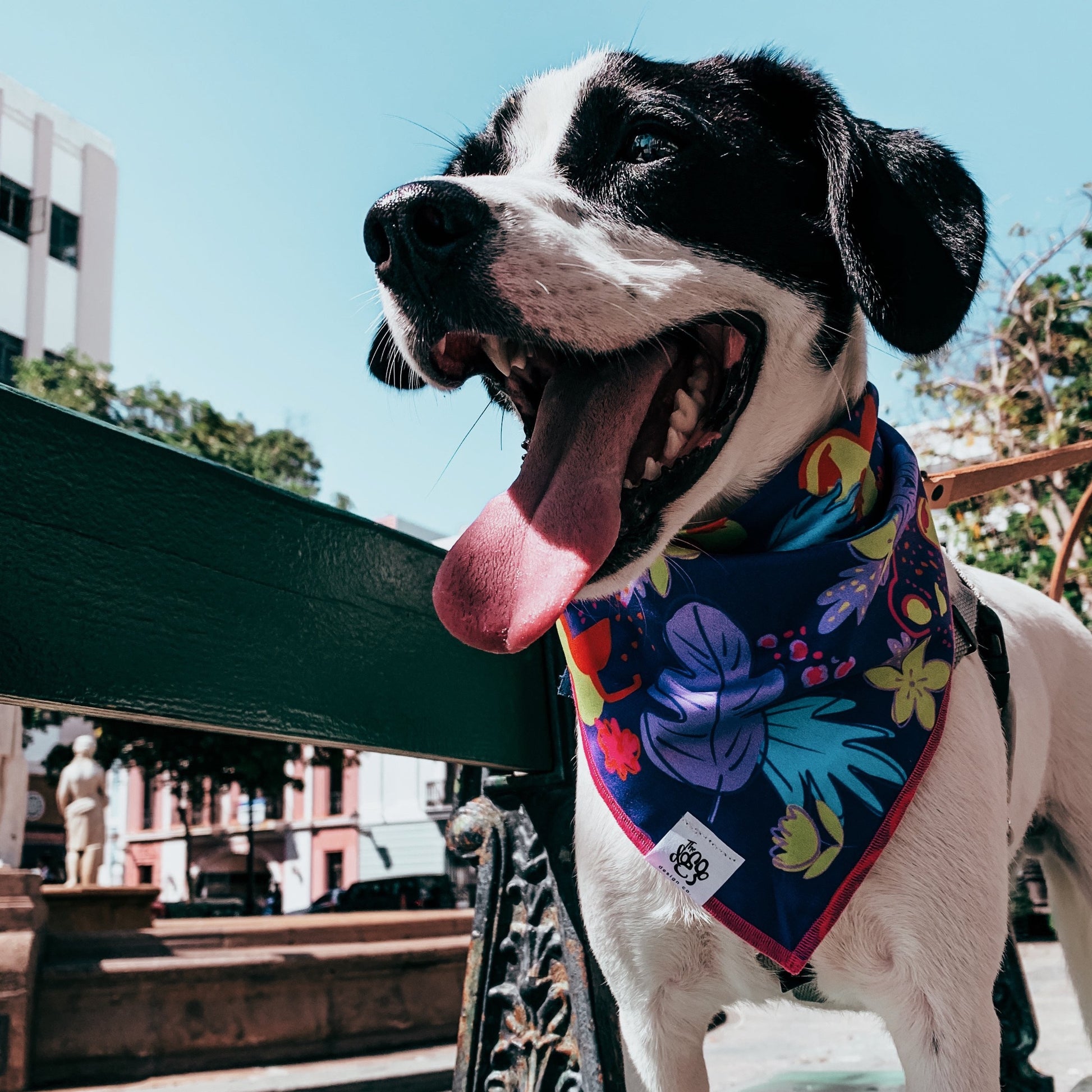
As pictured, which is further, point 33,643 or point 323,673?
point 323,673

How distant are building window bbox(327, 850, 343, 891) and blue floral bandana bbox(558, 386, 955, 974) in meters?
48.2

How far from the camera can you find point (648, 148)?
1875mm

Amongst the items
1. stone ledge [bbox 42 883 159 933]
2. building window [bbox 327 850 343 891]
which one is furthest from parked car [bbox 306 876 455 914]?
building window [bbox 327 850 343 891]

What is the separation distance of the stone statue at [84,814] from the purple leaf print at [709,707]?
39.3ft

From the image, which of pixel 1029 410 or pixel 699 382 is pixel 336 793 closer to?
pixel 1029 410

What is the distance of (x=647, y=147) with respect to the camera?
1.88 m

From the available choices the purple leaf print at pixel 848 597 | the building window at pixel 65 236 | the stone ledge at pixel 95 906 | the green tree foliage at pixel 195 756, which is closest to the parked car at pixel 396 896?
the green tree foliage at pixel 195 756

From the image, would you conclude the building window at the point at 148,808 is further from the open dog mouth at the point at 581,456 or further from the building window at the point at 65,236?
the open dog mouth at the point at 581,456

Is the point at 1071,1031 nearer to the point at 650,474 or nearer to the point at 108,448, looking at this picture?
the point at 650,474

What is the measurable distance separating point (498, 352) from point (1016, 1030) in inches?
80.0

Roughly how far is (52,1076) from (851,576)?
6256 millimetres

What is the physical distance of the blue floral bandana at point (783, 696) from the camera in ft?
5.74

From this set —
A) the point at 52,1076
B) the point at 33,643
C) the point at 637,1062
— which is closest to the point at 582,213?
the point at 33,643

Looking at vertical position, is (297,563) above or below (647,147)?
below
